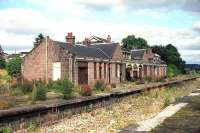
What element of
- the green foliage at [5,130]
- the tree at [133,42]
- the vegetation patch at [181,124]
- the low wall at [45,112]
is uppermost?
the tree at [133,42]

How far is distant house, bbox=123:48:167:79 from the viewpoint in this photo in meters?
55.1

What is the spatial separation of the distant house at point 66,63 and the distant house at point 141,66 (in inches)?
390

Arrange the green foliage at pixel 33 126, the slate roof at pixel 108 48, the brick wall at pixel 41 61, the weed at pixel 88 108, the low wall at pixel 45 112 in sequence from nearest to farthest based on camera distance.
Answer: the low wall at pixel 45 112 → the green foliage at pixel 33 126 → the weed at pixel 88 108 → the brick wall at pixel 41 61 → the slate roof at pixel 108 48

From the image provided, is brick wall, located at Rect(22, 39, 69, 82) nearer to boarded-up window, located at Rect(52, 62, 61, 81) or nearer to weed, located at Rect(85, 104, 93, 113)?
boarded-up window, located at Rect(52, 62, 61, 81)

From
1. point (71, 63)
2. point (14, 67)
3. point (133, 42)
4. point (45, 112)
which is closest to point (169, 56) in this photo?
point (133, 42)

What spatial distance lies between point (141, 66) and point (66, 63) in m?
24.1

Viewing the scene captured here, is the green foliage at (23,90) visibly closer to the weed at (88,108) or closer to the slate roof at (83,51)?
the weed at (88,108)

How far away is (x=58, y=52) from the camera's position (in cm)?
3834

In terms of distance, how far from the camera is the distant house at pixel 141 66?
55.1 metres

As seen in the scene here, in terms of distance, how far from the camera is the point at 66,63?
37844 millimetres

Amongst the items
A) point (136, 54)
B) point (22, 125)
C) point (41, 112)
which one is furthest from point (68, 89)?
point (136, 54)

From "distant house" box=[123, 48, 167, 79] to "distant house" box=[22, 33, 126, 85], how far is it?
990 cm

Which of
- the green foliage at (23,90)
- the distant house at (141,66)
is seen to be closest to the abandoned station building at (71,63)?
the distant house at (141,66)

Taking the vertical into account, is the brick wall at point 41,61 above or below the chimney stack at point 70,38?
below
